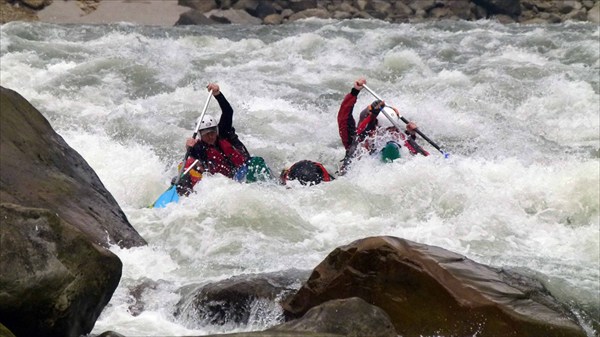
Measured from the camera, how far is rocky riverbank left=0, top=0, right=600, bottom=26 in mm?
21609

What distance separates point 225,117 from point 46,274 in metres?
5.24

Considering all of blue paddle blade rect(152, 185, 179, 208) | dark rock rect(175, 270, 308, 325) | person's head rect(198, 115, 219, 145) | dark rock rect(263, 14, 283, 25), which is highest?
dark rock rect(175, 270, 308, 325)

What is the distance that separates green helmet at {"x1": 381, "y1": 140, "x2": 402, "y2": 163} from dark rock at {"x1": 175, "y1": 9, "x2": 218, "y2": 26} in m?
13.0

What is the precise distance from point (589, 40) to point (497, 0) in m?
8.37

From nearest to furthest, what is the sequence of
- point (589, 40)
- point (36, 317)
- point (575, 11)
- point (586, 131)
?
point (36, 317) < point (586, 131) < point (589, 40) < point (575, 11)

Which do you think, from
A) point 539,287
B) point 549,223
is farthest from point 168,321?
point 549,223

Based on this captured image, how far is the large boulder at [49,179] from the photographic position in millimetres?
5570

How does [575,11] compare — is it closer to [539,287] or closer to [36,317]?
[539,287]

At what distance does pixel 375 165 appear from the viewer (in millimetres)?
9086

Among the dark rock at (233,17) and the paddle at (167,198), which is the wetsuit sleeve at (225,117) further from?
the dark rock at (233,17)

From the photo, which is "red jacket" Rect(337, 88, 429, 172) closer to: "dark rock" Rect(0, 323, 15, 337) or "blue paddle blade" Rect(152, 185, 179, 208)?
"blue paddle blade" Rect(152, 185, 179, 208)

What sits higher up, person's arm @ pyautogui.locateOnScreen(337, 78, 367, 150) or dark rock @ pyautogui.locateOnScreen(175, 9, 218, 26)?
person's arm @ pyautogui.locateOnScreen(337, 78, 367, 150)

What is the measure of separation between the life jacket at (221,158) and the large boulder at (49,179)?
2.11m

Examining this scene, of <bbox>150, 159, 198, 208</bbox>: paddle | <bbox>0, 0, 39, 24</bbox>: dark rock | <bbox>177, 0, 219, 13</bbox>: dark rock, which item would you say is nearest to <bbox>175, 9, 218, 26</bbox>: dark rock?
<bbox>177, 0, 219, 13</bbox>: dark rock
